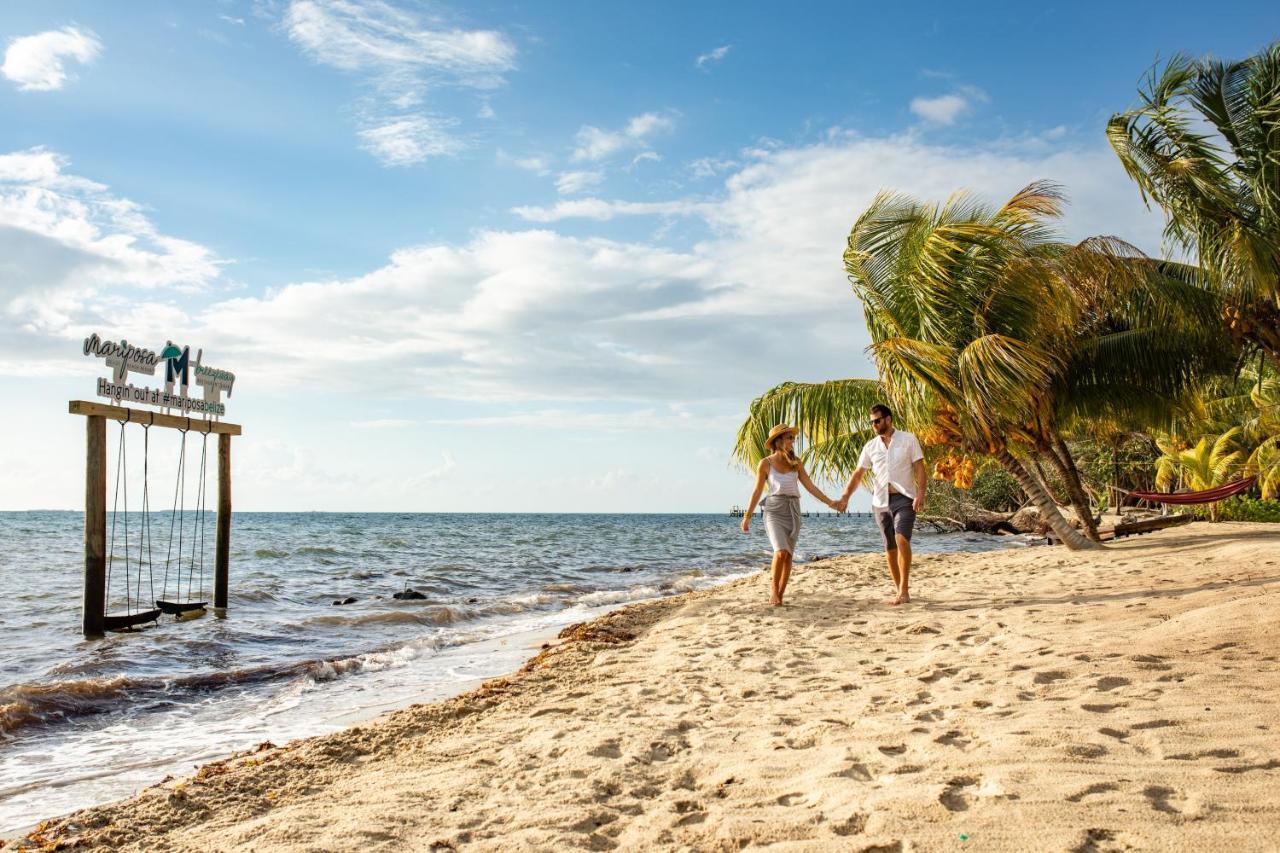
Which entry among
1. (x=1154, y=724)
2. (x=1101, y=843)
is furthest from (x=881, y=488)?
(x=1101, y=843)

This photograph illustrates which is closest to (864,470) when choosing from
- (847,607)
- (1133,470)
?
(847,607)

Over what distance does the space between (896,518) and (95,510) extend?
37.5 ft

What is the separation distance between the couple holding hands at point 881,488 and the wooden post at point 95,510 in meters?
9.73

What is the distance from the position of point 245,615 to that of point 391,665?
21.2 ft

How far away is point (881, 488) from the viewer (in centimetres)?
891

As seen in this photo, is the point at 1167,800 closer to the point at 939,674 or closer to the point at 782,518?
the point at 939,674

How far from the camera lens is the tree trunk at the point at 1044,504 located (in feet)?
42.5

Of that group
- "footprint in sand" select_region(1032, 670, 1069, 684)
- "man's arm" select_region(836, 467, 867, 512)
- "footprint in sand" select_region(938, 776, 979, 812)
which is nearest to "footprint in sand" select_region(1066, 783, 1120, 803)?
"footprint in sand" select_region(938, 776, 979, 812)

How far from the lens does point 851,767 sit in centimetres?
373

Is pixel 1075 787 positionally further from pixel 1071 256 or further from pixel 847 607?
pixel 1071 256

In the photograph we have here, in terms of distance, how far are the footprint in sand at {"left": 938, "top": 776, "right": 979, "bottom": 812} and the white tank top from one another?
540 centimetres

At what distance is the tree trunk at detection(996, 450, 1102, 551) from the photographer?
42.5ft

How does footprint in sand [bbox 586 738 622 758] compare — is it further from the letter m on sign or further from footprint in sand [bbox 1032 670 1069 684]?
Result: the letter m on sign

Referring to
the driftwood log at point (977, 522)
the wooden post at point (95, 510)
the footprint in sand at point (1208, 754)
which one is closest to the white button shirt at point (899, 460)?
the footprint in sand at point (1208, 754)
